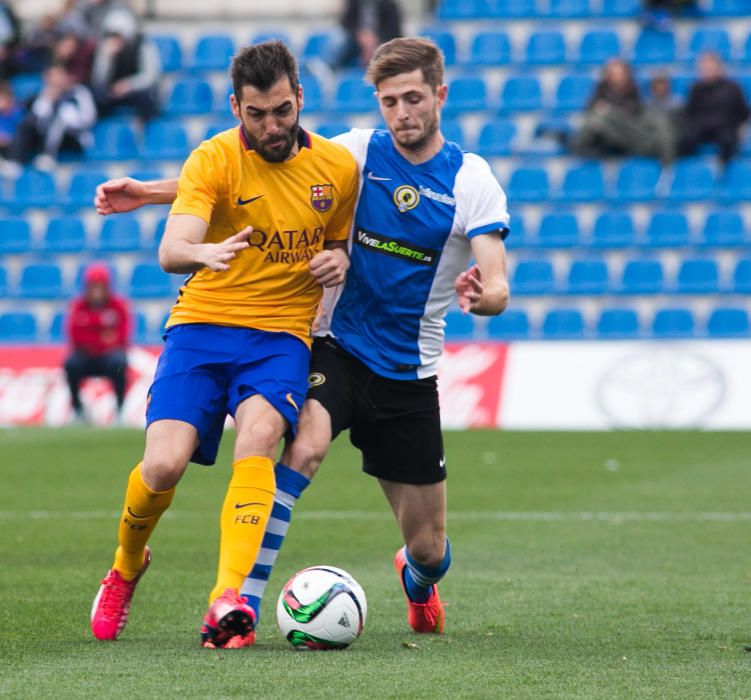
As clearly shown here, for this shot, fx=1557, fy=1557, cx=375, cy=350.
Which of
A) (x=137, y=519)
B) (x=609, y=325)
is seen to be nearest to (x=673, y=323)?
(x=609, y=325)

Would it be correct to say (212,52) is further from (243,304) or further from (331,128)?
(243,304)

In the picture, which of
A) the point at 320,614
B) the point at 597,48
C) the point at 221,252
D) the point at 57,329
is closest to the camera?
the point at 221,252

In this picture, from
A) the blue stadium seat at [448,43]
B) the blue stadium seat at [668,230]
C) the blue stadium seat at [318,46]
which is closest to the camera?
the blue stadium seat at [668,230]

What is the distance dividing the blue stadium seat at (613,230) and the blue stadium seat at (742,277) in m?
1.32

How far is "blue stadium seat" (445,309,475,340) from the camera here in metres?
18.1

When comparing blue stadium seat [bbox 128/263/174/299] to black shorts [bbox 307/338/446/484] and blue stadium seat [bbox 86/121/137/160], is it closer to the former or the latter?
blue stadium seat [bbox 86/121/137/160]

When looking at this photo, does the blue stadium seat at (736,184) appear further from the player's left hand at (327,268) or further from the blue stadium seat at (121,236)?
the player's left hand at (327,268)

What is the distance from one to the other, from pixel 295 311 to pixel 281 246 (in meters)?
0.24

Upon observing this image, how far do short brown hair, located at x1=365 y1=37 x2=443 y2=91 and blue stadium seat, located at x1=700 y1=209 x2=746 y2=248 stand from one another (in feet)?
44.1

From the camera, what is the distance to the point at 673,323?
18.0 meters

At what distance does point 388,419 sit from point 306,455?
1.71 feet

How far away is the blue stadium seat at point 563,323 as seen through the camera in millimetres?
18250

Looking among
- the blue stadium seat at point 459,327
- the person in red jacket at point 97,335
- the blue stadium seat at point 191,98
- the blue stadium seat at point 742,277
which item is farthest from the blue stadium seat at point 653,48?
the person in red jacket at point 97,335

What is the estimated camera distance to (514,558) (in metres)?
8.05
